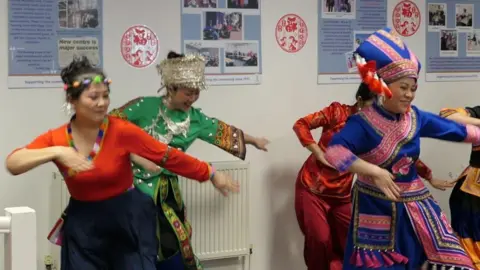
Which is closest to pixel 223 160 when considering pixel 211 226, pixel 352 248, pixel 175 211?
pixel 211 226

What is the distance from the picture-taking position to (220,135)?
3307 mm

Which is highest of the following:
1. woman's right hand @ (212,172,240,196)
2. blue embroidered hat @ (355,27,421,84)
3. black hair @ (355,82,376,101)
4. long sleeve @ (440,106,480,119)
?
blue embroidered hat @ (355,27,421,84)

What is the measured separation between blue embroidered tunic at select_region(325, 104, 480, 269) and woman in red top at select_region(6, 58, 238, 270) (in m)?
0.56

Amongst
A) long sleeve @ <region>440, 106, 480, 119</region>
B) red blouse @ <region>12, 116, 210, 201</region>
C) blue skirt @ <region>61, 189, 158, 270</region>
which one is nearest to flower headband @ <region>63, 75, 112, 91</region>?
red blouse @ <region>12, 116, 210, 201</region>

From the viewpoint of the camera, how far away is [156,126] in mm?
3178

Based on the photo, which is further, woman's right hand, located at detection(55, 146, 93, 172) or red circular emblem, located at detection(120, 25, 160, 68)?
red circular emblem, located at detection(120, 25, 160, 68)

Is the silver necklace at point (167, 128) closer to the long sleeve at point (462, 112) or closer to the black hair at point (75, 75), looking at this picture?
the black hair at point (75, 75)

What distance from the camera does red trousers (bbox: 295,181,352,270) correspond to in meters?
3.70

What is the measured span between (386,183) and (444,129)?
461 mm

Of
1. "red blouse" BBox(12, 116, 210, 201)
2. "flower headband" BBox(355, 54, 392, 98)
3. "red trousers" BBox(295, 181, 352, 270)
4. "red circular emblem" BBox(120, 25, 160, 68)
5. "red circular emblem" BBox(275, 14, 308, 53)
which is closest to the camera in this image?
"red blouse" BBox(12, 116, 210, 201)

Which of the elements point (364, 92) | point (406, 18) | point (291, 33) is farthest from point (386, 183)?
point (406, 18)

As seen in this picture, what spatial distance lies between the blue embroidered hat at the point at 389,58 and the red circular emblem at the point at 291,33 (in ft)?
3.77

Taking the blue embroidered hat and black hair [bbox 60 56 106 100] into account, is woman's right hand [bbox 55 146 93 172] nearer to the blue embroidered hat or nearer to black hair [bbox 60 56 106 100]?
black hair [bbox 60 56 106 100]

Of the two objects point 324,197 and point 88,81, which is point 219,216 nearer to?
point 324,197
